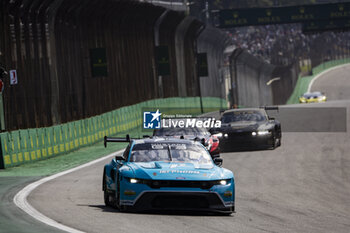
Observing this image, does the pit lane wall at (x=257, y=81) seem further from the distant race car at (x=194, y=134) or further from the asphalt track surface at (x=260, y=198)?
the distant race car at (x=194, y=134)

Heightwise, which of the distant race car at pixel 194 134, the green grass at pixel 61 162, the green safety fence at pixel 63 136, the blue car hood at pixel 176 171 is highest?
the blue car hood at pixel 176 171

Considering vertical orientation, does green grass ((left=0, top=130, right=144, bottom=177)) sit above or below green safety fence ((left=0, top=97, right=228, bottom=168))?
below

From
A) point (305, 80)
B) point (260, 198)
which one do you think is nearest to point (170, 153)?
point (260, 198)

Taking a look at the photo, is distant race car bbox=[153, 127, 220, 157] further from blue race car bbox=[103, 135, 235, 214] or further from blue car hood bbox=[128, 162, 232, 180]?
blue car hood bbox=[128, 162, 232, 180]

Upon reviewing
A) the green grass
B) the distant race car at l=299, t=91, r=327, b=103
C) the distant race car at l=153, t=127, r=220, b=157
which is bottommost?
the distant race car at l=299, t=91, r=327, b=103

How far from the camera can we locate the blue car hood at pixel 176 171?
11.6 meters

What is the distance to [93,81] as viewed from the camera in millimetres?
37438

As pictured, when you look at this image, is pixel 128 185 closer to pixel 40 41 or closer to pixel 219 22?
pixel 40 41

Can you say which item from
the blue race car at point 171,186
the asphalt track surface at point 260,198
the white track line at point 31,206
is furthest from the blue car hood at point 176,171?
the white track line at point 31,206

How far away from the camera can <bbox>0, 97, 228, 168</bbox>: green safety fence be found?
74.8 ft

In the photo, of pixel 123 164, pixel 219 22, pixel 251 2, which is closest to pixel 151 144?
pixel 123 164

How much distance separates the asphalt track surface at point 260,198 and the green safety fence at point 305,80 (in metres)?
73.7

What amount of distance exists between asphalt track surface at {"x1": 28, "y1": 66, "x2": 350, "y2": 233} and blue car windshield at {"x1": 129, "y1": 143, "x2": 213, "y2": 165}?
3.09 feet

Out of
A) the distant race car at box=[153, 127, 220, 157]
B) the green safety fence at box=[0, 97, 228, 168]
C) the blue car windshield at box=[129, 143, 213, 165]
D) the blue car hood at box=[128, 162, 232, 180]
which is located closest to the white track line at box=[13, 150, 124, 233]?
the blue car hood at box=[128, 162, 232, 180]
